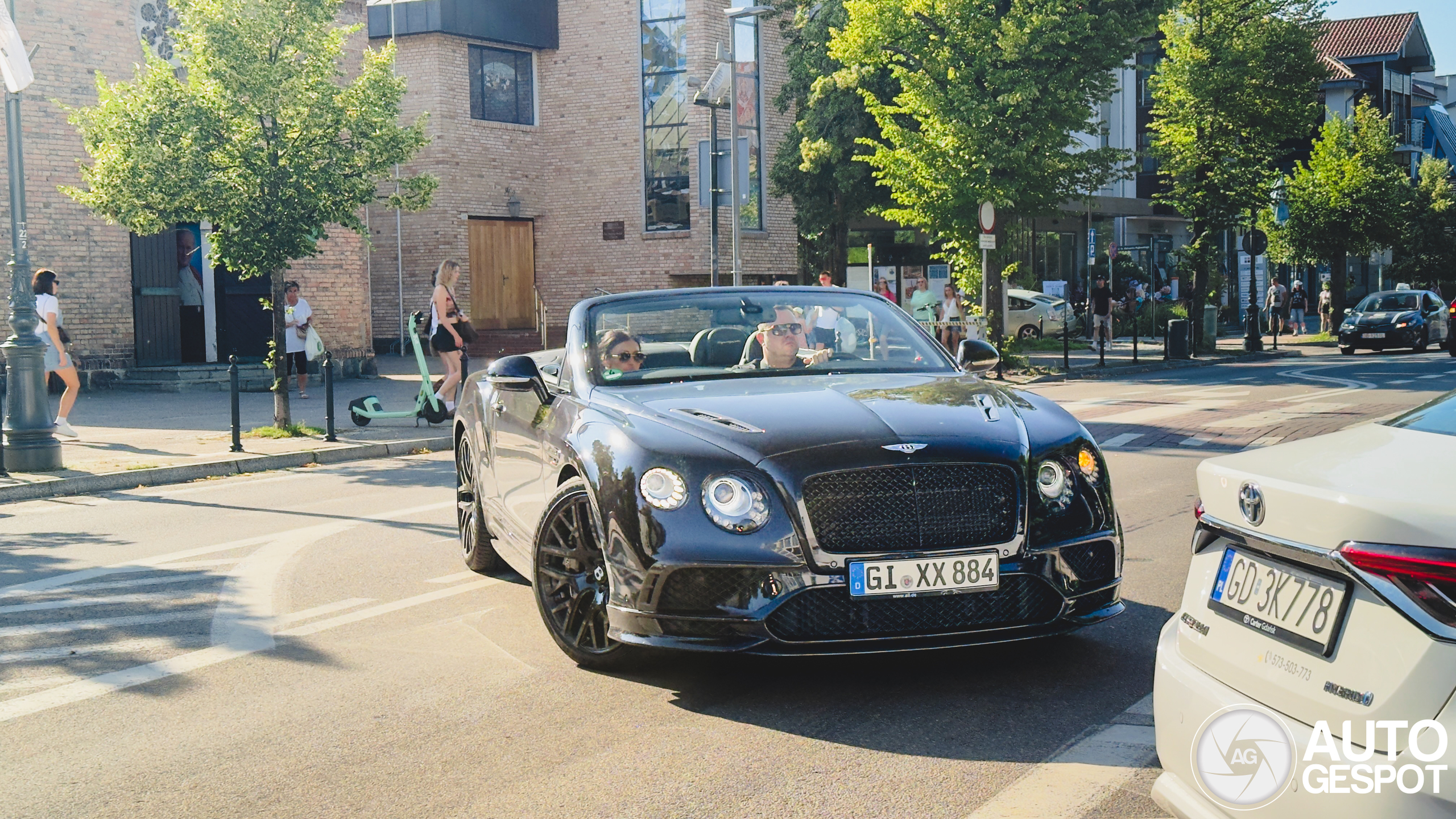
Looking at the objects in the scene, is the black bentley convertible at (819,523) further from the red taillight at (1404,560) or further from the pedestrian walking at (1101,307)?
the pedestrian walking at (1101,307)

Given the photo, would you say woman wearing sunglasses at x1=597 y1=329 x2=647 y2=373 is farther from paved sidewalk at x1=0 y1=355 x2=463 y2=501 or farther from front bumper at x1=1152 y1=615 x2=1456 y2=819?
paved sidewalk at x1=0 y1=355 x2=463 y2=501

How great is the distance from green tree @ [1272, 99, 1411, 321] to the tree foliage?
18.8m

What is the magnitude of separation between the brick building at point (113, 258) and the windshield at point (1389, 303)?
79.2 feet

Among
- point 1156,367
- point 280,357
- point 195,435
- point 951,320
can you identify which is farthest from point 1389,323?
point 195,435

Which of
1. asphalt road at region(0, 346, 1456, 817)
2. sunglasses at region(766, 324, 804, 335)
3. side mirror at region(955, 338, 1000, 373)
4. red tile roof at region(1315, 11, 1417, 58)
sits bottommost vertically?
asphalt road at region(0, 346, 1456, 817)

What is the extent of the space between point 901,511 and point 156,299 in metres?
21.2

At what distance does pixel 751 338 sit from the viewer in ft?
20.8

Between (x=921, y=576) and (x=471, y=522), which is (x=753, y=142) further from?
(x=921, y=576)

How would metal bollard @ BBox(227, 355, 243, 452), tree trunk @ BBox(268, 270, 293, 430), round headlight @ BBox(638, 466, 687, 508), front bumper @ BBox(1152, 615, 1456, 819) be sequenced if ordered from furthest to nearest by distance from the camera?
tree trunk @ BBox(268, 270, 293, 430)
metal bollard @ BBox(227, 355, 243, 452)
round headlight @ BBox(638, 466, 687, 508)
front bumper @ BBox(1152, 615, 1456, 819)

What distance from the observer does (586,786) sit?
4.02 meters

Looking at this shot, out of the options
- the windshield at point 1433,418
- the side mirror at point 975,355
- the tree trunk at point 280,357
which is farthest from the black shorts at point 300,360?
the windshield at point 1433,418

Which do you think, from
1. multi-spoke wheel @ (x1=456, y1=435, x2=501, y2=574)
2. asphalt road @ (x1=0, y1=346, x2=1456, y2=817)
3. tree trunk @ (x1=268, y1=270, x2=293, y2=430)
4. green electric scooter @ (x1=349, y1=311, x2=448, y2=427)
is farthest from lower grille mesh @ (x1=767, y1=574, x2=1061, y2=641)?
tree trunk @ (x1=268, y1=270, x2=293, y2=430)

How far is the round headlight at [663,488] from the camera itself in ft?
15.4

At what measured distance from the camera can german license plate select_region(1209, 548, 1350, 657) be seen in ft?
8.65
